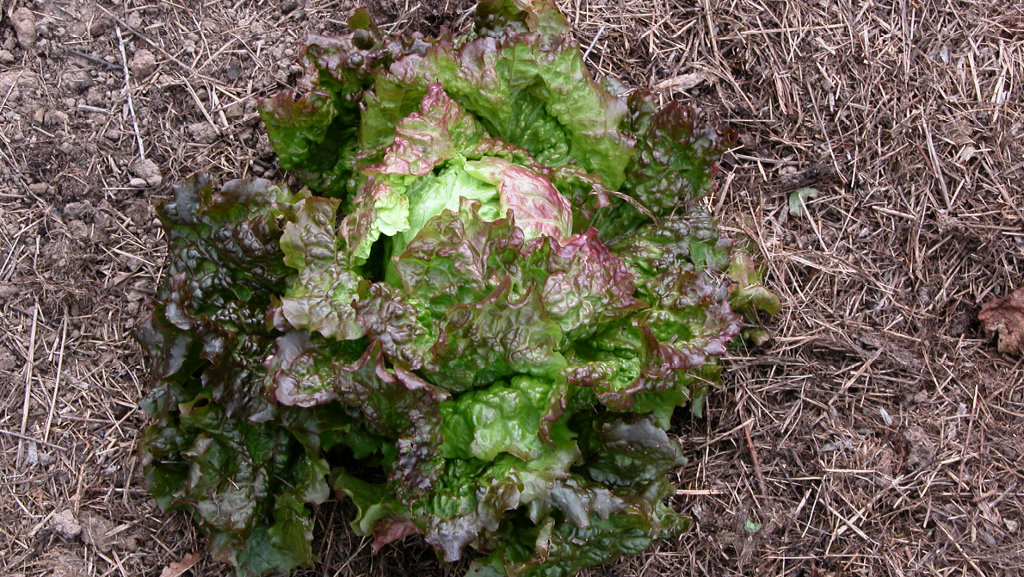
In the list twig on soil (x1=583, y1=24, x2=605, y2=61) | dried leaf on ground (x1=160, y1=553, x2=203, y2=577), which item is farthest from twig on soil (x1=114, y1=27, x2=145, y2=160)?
twig on soil (x1=583, y1=24, x2=605, y2=61)

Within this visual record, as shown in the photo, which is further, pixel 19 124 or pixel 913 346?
pixel 913 346

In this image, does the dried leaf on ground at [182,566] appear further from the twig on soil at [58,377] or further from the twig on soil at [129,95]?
the twig on soil at [129,95]

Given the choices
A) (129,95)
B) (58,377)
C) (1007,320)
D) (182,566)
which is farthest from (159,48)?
(1007,320)

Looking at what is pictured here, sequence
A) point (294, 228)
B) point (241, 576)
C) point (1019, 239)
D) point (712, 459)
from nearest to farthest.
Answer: point (294, 228) < point (241, 576) < point (712, 459) < point (1019, 239)

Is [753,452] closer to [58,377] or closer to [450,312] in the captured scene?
[450,312]

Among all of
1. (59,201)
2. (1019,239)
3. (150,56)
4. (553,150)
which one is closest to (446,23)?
(553,150)

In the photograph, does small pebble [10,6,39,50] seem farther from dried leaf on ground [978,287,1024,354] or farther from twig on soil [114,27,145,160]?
dried leaf on ground [978,287,1024,354]

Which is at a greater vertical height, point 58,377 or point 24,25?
point 24,25

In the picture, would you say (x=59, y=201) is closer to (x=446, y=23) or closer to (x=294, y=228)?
(x=294, y=228)
